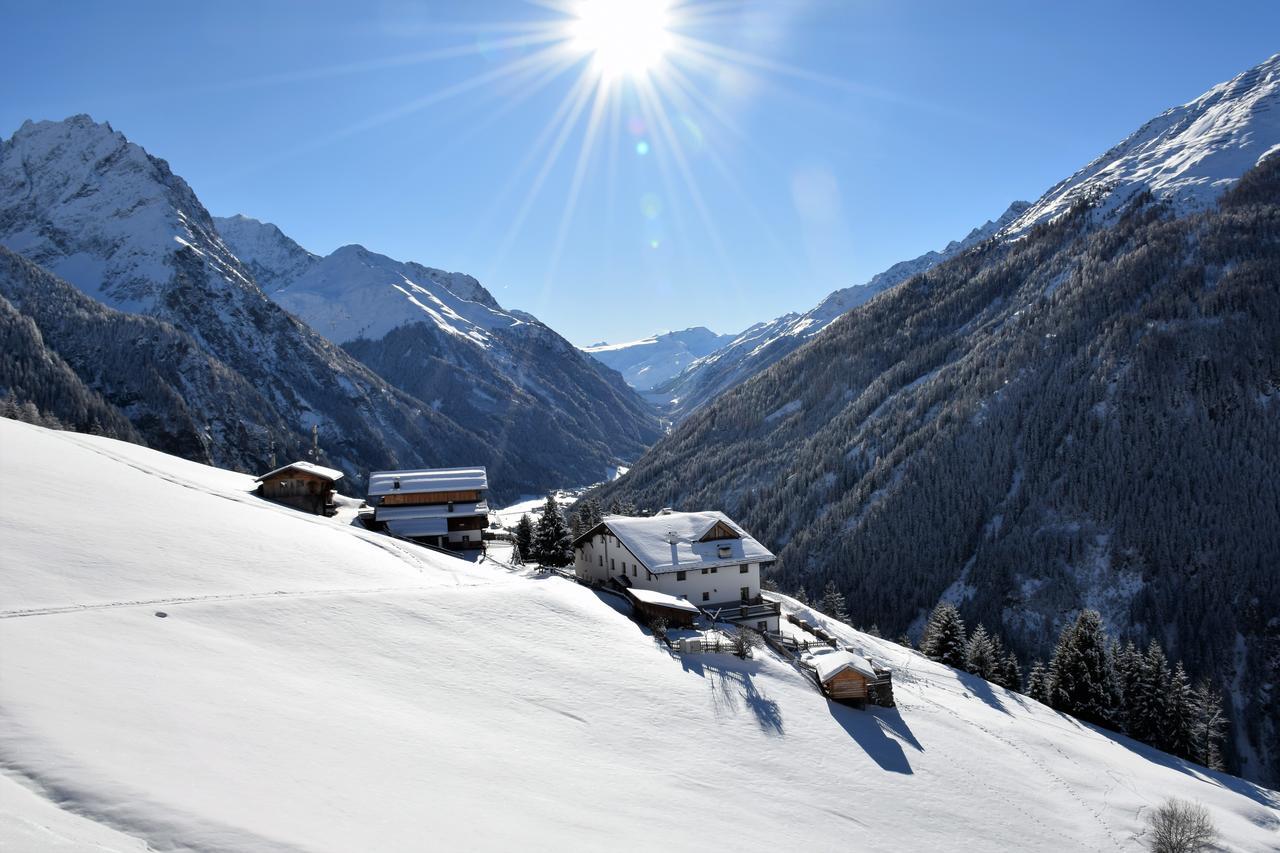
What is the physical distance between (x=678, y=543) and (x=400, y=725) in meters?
34.3

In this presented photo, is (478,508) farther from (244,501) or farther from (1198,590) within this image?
(1198,590)

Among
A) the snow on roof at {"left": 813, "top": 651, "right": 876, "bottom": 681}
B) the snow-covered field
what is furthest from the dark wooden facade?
the snow on roof at {"left": 813, "top": 651, "right": 876, "bottom": 681}

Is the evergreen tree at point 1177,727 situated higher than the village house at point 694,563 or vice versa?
the village house at point 694,563

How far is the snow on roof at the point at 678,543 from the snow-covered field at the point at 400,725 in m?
8.87

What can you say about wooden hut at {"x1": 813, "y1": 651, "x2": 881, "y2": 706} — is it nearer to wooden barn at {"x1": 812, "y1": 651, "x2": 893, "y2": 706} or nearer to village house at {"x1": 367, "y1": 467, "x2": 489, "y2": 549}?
wooden barn at {"x1": 812, "y1": 651, "x2": 893, "y2": 706}

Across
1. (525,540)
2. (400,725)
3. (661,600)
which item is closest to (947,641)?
(661,600)

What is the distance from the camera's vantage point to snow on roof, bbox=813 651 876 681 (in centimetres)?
3441

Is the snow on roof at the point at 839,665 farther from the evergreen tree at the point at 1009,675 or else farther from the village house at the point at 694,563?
the evergreen tree at the point at 1009,675

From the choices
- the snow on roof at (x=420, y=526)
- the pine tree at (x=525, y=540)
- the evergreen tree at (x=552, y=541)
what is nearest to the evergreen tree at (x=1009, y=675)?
the evergreen tree at (x=552, y=541)

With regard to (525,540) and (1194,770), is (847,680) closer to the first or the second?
(1194,770)

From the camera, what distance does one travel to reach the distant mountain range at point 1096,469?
10819cm

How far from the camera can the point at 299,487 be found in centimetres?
6244

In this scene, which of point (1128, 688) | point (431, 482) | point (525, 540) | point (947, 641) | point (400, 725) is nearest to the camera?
point (400, 725)

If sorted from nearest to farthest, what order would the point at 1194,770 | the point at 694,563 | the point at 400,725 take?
the point at 400,725 < the point at 694,563 < the point at 1194,770
